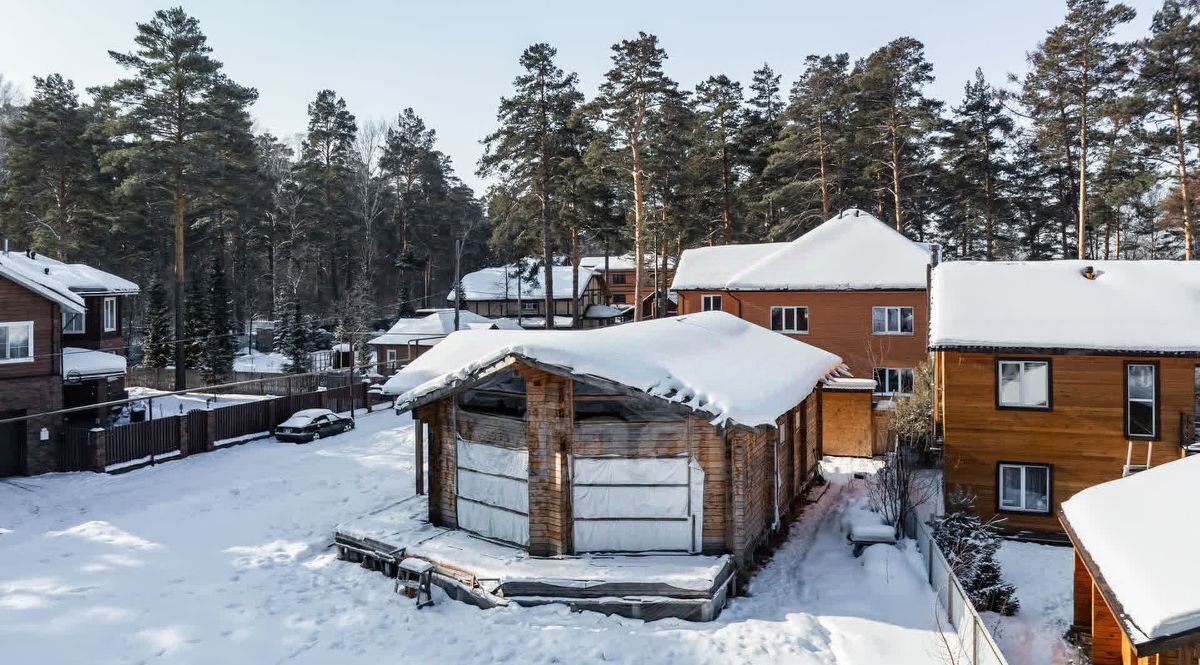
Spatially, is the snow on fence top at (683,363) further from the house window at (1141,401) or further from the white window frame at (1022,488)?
the house window at (1141,401)

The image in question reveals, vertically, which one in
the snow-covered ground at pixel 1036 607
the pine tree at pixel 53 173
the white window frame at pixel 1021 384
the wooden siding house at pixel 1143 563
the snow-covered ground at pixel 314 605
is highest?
the pine tree at pixel 53 173

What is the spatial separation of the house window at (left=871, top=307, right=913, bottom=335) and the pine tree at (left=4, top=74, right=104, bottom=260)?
127 ft

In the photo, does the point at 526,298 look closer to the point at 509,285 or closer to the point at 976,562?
the point at 509,285

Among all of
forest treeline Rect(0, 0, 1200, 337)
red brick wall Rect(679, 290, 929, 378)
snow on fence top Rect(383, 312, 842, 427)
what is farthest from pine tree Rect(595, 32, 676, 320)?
snow on fence top Rect(383, 312, 842, 427)

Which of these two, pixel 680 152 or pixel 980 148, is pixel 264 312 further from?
pixel 980 148

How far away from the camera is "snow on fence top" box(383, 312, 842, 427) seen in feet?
38.3

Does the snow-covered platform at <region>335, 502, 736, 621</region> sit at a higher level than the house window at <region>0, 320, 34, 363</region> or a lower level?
lower

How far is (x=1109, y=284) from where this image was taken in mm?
18078

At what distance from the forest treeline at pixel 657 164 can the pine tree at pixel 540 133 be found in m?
0.11

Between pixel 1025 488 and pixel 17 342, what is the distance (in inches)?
1105

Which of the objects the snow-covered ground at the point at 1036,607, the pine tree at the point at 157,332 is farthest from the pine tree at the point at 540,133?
the snow-covered ground at the point at 1036,607

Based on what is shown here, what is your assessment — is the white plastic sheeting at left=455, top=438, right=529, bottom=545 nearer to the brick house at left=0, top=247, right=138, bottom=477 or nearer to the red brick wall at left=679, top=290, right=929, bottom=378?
the brick house at left=0, top=247, right=138, bottom=477

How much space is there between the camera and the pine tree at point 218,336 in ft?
127

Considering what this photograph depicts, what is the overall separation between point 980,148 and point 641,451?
3967cm
